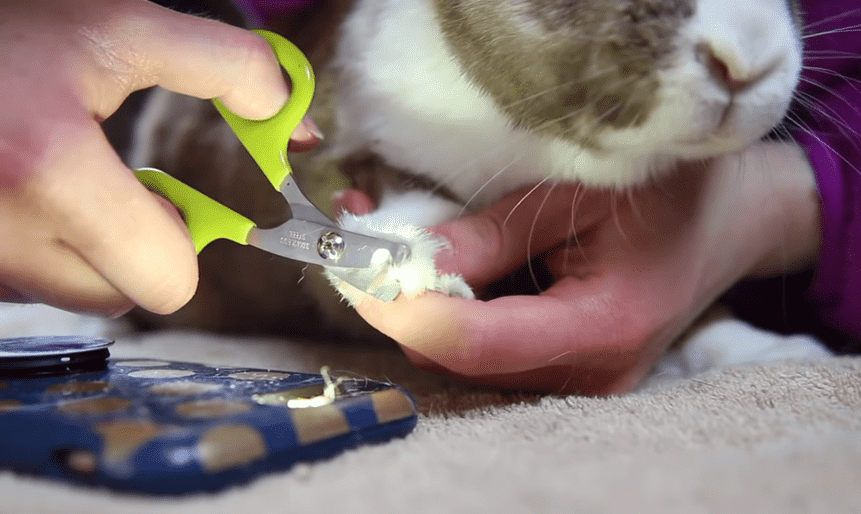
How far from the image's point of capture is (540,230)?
0.66 m

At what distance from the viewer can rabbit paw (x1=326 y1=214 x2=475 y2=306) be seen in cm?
47

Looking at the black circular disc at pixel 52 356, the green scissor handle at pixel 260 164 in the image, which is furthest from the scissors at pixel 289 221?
the black circular disc at pixel 52 356

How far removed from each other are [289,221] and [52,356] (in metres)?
0.18

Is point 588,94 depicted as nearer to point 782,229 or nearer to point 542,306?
point 542,306

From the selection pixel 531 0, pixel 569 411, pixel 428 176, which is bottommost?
pixel 569 411

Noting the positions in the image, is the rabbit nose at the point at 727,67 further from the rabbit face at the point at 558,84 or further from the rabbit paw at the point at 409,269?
the rabbit paw at the point at 409,269

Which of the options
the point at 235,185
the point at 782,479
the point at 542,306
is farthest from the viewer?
the point at 235,185

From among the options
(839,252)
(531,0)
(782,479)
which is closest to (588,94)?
(531,0)

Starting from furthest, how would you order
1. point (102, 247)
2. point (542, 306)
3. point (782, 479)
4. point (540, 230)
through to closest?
point (540, 230) → point (542, 306) → point (102, 247) → point (782, 479)

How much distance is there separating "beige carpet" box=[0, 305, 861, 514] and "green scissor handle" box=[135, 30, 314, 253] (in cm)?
19

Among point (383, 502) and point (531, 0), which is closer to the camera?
point (383, 502)

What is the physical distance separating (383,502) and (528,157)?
44cm

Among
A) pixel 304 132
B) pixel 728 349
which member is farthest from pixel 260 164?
pixel 728 349

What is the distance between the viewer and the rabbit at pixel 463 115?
1.76 feet
